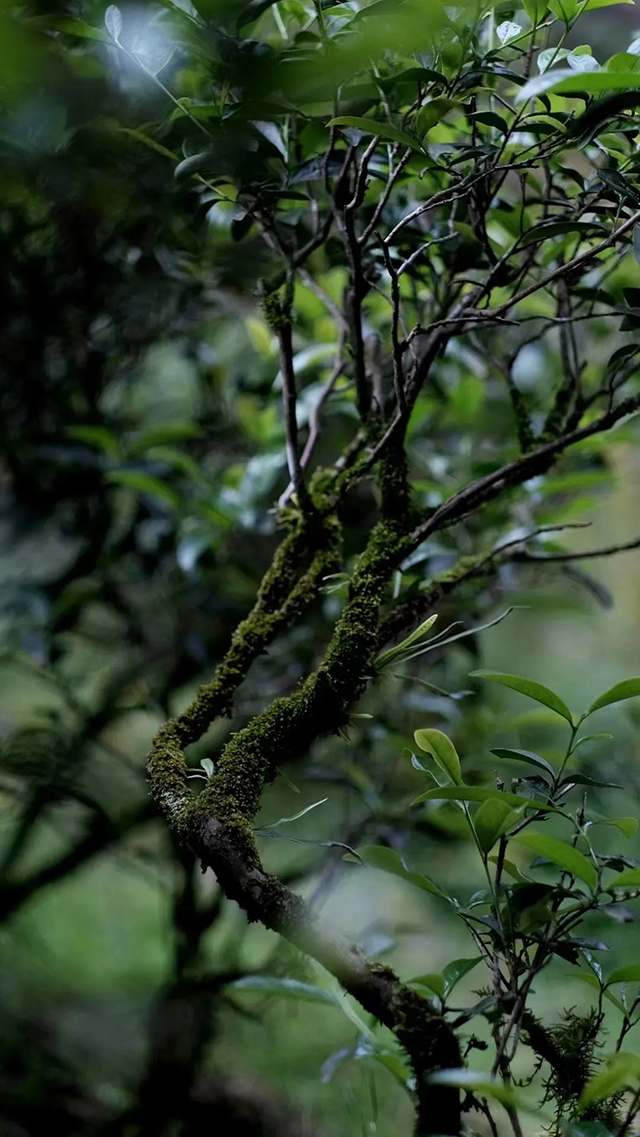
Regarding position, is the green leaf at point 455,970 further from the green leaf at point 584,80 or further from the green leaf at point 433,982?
the green leaf at point 584,80

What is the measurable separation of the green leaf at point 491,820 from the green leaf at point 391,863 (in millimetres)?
52

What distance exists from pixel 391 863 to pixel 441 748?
0.26 ft

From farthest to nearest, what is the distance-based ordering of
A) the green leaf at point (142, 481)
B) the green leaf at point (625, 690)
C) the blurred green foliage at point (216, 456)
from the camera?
1. the green leaf at point (142, 481)
2. the blurred green foliage at point (216, 456)
3. the green leaf at point (625, 690)

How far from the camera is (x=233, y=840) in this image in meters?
0.45

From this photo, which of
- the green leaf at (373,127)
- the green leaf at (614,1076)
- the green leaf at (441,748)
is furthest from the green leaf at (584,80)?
the green leaf at (614,1076)

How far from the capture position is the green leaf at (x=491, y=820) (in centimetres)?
43

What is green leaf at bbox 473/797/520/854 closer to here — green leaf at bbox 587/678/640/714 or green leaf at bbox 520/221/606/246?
green leaf at bbox 587/678/640/714

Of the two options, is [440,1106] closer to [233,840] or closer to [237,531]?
[233,840]

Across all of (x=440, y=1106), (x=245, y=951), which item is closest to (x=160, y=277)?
(x=440, y=1106)

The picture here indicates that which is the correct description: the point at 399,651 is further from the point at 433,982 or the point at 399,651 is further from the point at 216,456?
the point at 216,456

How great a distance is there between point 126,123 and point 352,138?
0.98 ft

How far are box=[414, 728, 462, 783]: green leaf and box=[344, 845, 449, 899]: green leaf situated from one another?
60mm

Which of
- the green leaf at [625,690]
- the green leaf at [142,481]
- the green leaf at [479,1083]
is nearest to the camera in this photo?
the green leaf at [479,1083]

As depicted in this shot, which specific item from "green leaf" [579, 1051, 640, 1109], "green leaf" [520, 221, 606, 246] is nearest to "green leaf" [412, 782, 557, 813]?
"green leaf" [579, 1051, 640, 1109]
